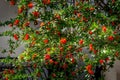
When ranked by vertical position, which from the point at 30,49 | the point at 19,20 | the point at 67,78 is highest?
the point at 19,20

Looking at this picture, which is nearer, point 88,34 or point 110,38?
point 110,38

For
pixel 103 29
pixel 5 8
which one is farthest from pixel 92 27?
pixel 5 8

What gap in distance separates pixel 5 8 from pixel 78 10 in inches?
145

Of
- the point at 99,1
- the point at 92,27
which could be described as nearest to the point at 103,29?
the point at 92,27

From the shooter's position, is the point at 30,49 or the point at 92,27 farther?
the point at 30,49

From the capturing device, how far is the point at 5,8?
40.2 ft

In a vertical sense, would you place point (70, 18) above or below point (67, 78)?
above

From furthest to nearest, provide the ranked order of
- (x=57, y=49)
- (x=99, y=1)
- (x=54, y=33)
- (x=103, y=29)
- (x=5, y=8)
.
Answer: (x=5, y=8) < (x=99, y=1) < (x=54, y=33) < (x=57, y=49) < (x=103, y=29)

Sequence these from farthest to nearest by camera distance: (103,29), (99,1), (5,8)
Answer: (5,8) → (99,1) → (103,29)

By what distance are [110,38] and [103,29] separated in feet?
1.03

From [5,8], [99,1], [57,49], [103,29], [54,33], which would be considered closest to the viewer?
[103,29]

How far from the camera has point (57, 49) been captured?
877cm

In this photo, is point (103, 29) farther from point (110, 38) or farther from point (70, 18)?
point (70, 18)

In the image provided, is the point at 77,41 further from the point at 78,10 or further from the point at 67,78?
the point at 67,78
